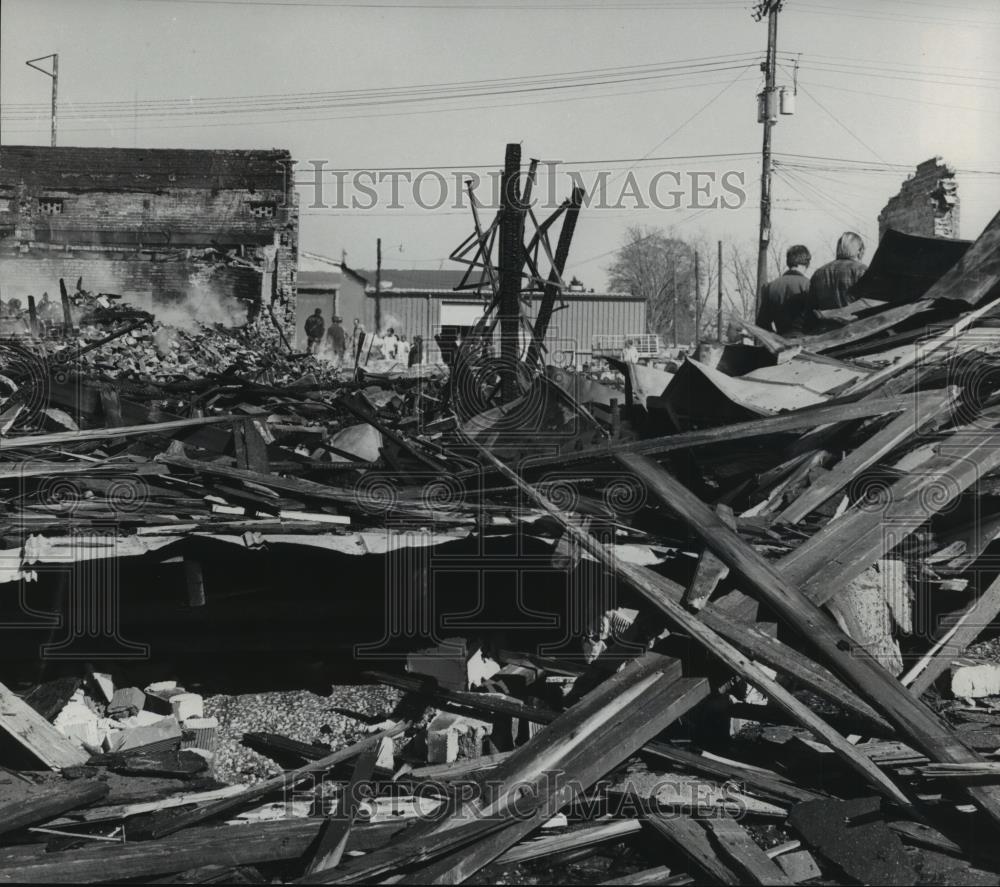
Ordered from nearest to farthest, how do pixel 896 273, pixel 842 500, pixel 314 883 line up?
pixel 314 883 → pixel 842 500 → pixel 896 273

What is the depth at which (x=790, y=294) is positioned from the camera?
7.56 metres

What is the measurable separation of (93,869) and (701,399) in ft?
12.3

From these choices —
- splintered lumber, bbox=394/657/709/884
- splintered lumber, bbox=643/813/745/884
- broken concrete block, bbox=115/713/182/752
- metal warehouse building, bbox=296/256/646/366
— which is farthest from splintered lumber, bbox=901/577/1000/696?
metal warehouse building, bbox=296/256/646/366

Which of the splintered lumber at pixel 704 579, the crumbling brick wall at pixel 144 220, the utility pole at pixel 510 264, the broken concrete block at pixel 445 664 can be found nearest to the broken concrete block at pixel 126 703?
the broken concrete block at pixel 445 664

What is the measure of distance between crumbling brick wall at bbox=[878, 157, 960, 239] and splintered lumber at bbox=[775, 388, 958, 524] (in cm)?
1651

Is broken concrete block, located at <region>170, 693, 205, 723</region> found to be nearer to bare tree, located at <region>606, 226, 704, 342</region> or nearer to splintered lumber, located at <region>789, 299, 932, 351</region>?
splintered lumber, located at <region>789, 299, 932, 351</region>

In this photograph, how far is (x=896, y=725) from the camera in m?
3.26

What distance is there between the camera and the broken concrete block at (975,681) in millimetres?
4348

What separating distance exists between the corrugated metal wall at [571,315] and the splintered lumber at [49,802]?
3558 centimetres

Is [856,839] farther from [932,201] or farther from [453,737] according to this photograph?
[932,201]

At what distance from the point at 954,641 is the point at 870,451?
3.10ft

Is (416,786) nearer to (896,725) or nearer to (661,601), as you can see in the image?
(661,601)

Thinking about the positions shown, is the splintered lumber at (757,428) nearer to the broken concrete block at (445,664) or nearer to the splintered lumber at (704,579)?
the splintered lumber at (704,579)

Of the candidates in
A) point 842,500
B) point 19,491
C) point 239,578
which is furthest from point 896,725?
point 19,491
